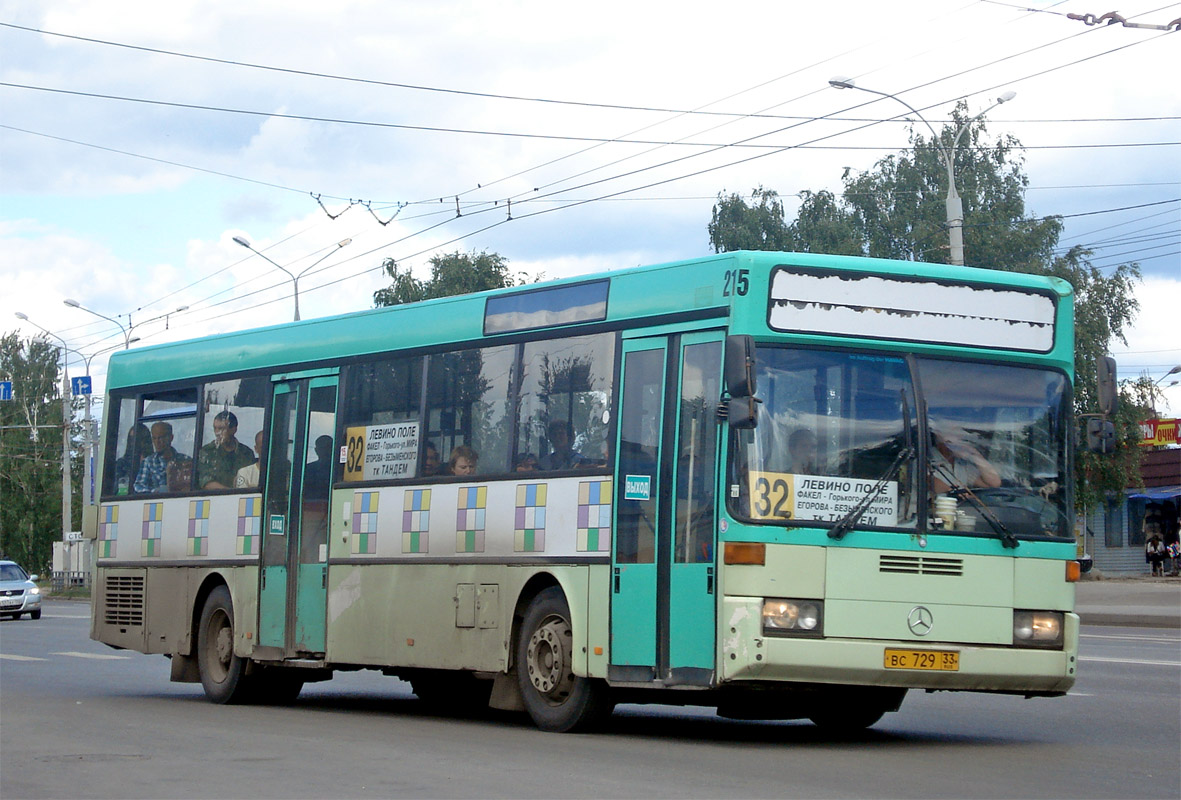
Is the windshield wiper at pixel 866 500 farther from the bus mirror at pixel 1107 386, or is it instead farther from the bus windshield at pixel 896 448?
the bus mirror at pixel 1107 386

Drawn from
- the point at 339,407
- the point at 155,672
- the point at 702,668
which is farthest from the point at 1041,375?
the point at 155,672

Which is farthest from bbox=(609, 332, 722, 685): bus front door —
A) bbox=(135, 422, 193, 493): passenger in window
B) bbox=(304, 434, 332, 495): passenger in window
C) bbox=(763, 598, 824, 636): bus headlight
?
bbox=(135, 422, 193, 493): passenger in window

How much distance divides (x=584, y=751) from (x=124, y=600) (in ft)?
25.7

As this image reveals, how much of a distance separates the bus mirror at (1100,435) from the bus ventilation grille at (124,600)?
961cm

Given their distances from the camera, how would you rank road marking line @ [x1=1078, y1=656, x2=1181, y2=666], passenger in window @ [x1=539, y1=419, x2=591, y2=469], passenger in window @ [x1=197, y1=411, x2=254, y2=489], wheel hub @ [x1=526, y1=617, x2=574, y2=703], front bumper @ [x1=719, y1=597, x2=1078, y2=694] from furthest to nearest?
road marking line @ [x1=1078, y1=656, x2=1181, y2=666]
passenger in window @ [x1=197, y1=411, x2=254, y2=489]
passenger in window @ [x1=539, y1=419, x2=591, y2=469]
wheel hub @ [x1=526, y1=617, x2=574, y2=703]
front bumper @ [x1=719, y1=597, x2=1078, y2=694]

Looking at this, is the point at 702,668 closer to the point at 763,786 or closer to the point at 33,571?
the point at 763,786

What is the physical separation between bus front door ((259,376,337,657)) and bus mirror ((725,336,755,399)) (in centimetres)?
540

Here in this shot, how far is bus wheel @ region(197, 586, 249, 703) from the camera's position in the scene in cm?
1508

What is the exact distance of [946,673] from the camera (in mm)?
10164

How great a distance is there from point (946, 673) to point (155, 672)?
1213 centimetres

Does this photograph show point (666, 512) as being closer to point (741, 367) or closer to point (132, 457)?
point (741, 367)

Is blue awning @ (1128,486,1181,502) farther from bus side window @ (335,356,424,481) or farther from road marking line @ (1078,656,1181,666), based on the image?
bus side window @ (335,356,424,481)


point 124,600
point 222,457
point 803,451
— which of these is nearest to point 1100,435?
point 803,451

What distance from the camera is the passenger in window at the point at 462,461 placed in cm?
1257
